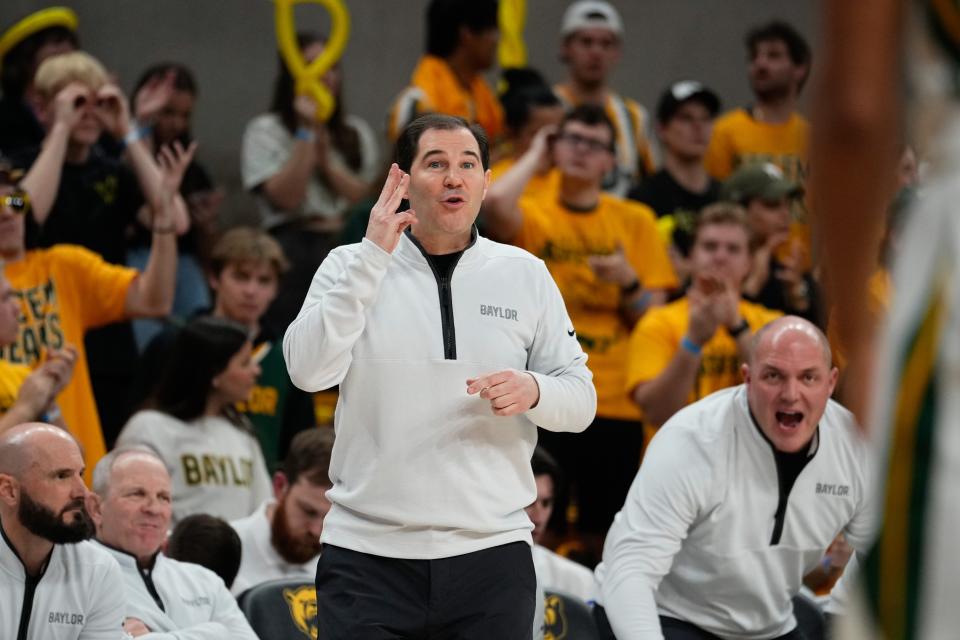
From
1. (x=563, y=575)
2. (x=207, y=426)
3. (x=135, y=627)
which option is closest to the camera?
(x=135, y=627)

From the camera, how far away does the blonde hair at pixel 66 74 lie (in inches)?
255

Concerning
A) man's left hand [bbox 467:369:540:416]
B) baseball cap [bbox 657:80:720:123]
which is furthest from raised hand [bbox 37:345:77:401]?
baseball cap [bbox 657:80:720:123]

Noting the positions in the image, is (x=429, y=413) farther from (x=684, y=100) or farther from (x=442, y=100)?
(x=684, y=100)

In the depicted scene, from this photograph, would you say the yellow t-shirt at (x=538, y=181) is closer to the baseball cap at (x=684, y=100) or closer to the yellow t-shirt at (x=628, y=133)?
the yellow t-shirt at (x=628, y=133)

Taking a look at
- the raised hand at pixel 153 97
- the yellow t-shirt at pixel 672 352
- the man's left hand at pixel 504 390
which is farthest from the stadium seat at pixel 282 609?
the raised hand at pixel 153 97

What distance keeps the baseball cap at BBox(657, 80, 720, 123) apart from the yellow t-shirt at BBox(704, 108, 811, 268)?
6.4 inches

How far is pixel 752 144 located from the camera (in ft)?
26.6

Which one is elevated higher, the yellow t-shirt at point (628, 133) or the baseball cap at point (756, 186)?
A: the yellow t-shirt at point (628, 133)

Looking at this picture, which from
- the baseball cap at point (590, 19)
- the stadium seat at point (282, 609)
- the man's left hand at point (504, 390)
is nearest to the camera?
the man's left hand at point (504, 390)

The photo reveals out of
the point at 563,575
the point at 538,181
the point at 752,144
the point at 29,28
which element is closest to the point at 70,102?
the point at 29,28

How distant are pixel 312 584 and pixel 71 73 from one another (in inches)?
111

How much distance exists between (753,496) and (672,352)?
162 cm

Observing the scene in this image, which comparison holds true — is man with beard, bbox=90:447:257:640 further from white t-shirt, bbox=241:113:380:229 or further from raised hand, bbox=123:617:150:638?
white t-shirt, bbox=241:113:380:229

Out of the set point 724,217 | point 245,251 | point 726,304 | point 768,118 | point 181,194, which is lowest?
point 726,304
